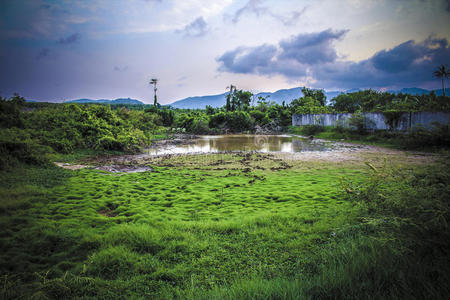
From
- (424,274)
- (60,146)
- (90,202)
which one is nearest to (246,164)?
(90,202)

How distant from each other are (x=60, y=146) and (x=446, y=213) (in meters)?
16.2

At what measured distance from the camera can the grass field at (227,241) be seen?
2254mm

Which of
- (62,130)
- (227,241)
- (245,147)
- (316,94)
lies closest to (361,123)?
(245,147)

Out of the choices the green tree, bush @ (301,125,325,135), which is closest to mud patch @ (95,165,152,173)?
bush @ (301,125,325,135)

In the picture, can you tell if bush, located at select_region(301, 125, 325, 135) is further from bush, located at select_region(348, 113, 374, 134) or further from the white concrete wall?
bush, located at select_region(348, 113, 374, 134)

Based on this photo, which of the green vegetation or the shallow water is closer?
the green vegetation

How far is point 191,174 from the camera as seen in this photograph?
31.0 feet

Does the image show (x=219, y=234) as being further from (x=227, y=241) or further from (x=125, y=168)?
(x=125, y=168)

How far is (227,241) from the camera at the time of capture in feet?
12.3

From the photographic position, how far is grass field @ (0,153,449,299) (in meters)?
2.25

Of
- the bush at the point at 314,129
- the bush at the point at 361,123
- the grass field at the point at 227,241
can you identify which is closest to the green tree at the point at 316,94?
the bush at the point at 314,129

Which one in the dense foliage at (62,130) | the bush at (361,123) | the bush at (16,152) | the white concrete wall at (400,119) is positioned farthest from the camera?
the bush at (361,123)

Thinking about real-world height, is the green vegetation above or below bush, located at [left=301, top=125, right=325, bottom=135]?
below

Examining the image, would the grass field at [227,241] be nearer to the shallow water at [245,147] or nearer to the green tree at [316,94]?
the shallow water at [245,147]
